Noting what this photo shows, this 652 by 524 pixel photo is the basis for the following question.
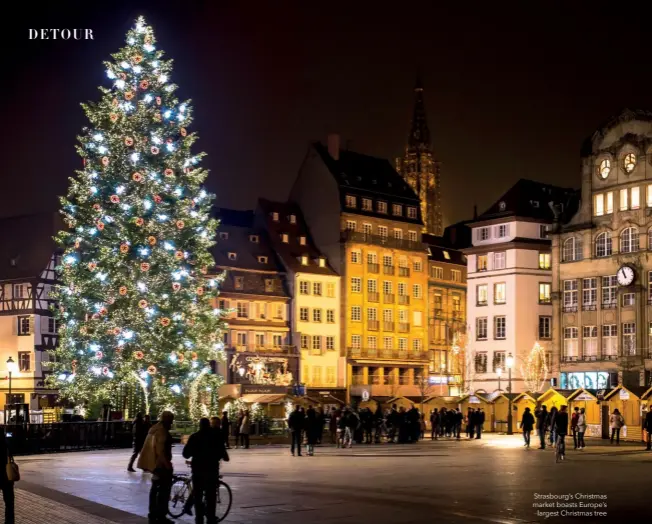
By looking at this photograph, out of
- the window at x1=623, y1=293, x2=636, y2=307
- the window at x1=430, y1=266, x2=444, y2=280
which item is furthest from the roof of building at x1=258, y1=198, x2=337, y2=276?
the window at x1=623, y1=293, x2=636, y2=307

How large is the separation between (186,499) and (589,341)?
59.7m

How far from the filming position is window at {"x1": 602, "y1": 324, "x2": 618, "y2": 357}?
7394 cm

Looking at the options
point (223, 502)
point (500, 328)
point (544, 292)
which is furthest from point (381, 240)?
point (223, 502)

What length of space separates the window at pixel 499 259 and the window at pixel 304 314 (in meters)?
14.8

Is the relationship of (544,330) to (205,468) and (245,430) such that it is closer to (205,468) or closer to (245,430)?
(245,430)

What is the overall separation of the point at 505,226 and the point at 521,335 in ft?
27.7

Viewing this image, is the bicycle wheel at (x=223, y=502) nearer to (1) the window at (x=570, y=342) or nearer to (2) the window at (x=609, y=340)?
(2) the window at (x=609, y=340)

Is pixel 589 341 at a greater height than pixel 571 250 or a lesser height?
lesser

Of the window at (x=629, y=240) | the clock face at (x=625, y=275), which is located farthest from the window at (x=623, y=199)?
the clock face at (x=625, y=275)

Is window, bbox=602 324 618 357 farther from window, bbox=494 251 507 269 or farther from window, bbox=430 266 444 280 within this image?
window, bbox=430 266 444 280

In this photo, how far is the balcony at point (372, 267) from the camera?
94.6 meters

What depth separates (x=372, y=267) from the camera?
94938mm

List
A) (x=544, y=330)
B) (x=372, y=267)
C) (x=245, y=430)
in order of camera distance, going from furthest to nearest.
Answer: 1. (x=372, y=267)
2. (x=544, y=330)
3. (x=245, y=430)

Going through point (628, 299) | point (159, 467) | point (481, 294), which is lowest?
point (159, 467)
